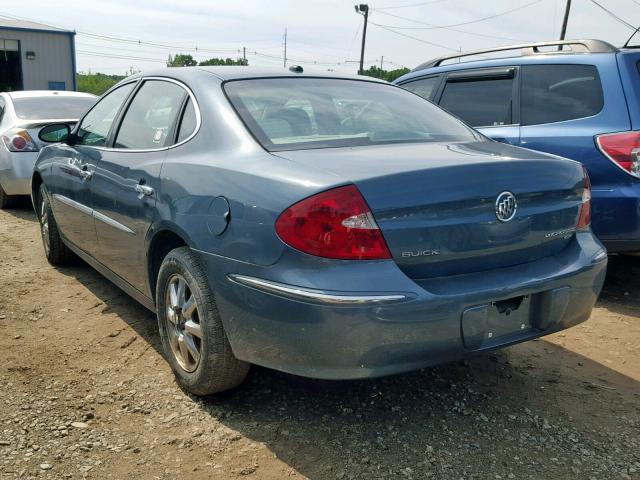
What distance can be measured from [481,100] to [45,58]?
2460 centimetres

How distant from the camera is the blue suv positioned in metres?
4.12

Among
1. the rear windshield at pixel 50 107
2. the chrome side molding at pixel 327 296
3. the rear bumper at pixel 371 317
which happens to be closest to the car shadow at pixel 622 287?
the rear bumper at pixel 371 317

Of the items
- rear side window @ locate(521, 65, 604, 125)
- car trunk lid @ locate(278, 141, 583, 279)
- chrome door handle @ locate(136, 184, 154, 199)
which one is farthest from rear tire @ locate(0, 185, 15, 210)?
car trunk lid @ locate(278, 141, 583, 279)

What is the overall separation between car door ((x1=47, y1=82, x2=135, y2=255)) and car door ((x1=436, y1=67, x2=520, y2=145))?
2807 mm

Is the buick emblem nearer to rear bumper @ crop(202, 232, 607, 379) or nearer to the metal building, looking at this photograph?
rear bumper @ crop(202, 232, 607, 379)

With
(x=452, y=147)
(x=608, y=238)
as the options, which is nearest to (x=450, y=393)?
(x=452, y=147)

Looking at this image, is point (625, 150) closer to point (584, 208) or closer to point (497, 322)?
point (584, 208)

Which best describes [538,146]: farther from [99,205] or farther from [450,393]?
[99,205]

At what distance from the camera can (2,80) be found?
27.4 meters

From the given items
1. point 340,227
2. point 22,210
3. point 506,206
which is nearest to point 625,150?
point 506,206

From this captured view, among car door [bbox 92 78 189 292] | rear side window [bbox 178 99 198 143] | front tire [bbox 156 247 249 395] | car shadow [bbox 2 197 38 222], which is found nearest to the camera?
front tire [bbox 156 247 249 395]

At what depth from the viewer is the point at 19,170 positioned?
716 centimetres

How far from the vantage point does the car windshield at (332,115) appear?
2867 millimetres

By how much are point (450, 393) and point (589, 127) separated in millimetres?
2314
